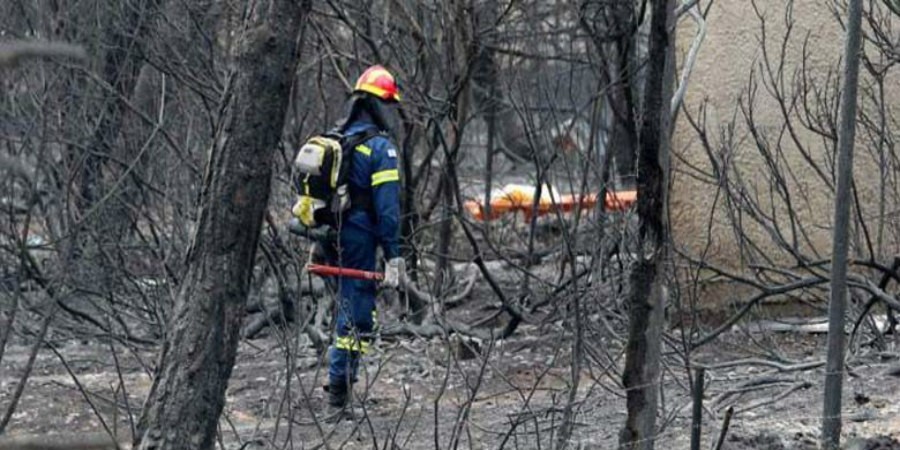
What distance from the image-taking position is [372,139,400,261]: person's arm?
348 inches

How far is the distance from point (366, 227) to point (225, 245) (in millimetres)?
4562

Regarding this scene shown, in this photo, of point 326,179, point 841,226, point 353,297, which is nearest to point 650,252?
point 841,226

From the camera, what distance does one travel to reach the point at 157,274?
34.1ft

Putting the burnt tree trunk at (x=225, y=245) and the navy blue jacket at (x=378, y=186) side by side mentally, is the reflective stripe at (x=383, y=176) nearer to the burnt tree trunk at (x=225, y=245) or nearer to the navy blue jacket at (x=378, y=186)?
the navy blue jacket at (x=378, y=186)

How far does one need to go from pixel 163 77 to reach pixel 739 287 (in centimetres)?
459

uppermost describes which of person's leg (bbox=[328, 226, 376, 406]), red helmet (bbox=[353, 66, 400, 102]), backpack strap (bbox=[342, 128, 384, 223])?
red helmet (bbox=[353, 66, 400, 102])

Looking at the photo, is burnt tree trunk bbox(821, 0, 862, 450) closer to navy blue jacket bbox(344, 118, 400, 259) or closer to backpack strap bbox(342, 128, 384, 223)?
navy blue jacket bbox(344, 118, 400, 259)

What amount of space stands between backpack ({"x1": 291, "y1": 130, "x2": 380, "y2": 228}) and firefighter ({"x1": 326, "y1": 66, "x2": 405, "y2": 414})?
0.18ft

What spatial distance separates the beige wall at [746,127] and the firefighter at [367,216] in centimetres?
305

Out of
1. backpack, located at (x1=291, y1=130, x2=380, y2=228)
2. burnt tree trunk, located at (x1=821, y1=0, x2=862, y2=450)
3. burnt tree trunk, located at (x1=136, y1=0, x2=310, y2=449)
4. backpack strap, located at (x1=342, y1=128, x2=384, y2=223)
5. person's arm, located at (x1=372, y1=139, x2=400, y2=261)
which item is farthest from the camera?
backpack strap, located at (x1=342, y1=128, x2=384, y2=223)

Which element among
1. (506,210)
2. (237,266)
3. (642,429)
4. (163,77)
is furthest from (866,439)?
(506,210)

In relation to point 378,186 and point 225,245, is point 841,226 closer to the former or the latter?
point 225,245

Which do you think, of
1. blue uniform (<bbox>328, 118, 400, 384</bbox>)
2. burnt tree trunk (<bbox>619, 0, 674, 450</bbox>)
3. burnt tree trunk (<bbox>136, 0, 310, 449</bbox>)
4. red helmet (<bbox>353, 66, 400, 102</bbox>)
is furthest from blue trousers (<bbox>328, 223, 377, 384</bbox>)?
burnt tree trunk (<bbox>136, 0, 310, 449</bbox>)

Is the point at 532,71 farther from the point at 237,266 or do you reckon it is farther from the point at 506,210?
the point at 237,266
